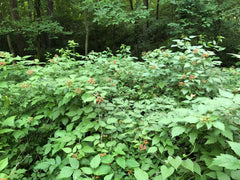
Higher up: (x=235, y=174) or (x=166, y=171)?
(x=235, y=174)

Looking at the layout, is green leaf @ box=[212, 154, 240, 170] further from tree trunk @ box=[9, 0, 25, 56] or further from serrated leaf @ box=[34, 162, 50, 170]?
tree trunk @ box=[9, 0, 25, 56]

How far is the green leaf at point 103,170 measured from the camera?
1363 millimetres

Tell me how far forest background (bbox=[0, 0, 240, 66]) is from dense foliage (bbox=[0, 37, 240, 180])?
9.60 feet

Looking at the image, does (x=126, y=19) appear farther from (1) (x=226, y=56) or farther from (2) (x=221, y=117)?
(1) (x=226, y=56)

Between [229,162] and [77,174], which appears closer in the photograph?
[229,162]

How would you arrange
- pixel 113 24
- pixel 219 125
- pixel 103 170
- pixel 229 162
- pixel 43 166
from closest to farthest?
pixel 229 162, pixel 219 125, pixel 103 170, pixel 43 166, pixel 113 24

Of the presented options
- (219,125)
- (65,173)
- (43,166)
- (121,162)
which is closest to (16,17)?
(43,166)

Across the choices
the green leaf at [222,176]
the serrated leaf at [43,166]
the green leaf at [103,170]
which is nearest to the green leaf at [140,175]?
the green leaf at [103,170]

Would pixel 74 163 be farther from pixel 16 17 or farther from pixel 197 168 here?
pixel 16 17

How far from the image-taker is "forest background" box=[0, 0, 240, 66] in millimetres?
6188

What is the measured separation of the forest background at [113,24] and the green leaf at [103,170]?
Answer: 4.05 m

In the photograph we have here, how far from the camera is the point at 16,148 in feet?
6.33

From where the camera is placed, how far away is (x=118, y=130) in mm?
1757

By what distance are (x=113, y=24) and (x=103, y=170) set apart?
23.4ft
